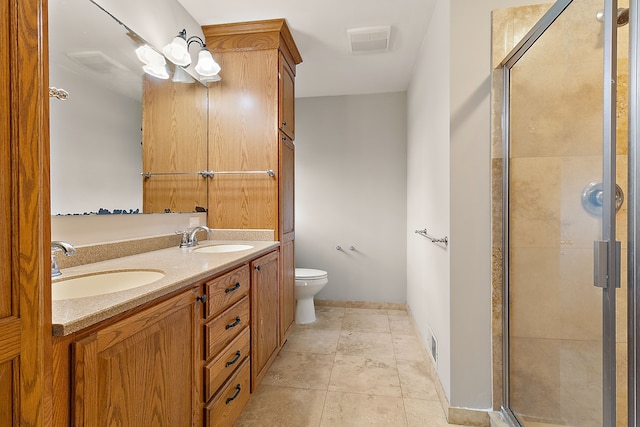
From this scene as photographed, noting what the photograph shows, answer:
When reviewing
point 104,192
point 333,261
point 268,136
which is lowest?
point 333,261

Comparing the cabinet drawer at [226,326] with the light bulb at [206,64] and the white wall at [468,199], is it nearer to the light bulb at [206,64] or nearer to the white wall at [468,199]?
the white wall at [468,199]

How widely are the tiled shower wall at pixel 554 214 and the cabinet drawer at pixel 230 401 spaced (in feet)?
4.15

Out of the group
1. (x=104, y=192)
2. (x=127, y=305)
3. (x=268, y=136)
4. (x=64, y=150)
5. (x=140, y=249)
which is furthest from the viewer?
(x=268, y=136)

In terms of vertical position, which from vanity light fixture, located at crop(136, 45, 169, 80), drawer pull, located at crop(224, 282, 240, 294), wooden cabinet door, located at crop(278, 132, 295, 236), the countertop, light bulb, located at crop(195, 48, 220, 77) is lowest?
drawer pull, located at crop(224, 282, 240, 294)

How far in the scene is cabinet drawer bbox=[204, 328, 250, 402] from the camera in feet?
3.87

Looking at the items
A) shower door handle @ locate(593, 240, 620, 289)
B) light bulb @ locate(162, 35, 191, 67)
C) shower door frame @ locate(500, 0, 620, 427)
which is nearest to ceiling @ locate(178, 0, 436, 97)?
light bulb @ locate(162, 35, 191, 67)

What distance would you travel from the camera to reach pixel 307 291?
106 inches

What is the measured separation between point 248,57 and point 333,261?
6.86 ft

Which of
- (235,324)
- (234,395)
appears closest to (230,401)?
(234,395)

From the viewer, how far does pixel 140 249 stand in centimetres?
159

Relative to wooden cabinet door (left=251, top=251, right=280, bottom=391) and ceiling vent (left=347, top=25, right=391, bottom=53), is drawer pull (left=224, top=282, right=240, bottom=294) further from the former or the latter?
ceiling vent (left=347, top=25, right=391, bottom=53)

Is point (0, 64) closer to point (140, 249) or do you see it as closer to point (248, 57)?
point (140, 249)

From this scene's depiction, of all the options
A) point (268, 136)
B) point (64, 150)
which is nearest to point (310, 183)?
point (268, 136)

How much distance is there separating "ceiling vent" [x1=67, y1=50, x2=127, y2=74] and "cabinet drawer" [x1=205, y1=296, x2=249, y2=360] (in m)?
1.26
